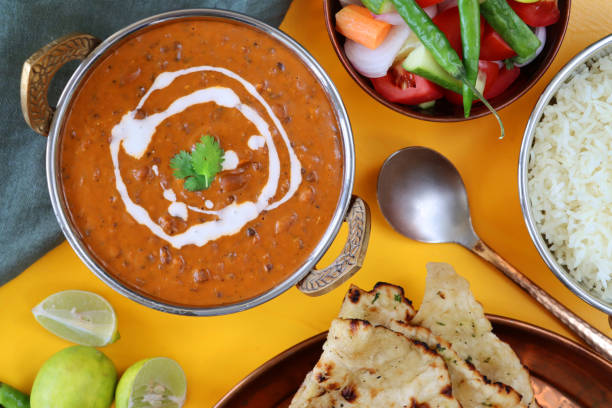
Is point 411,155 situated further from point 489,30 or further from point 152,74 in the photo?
point 152,74

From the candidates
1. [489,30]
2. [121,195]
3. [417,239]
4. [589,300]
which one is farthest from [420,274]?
[121,195]

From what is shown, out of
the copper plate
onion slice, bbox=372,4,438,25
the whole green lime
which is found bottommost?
the copper plate

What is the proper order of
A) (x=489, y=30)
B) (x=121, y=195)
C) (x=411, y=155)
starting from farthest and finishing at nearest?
(x=411, y=155) < (x=489, y=30) < (x=121, y=195)

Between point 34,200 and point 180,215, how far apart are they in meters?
0.58

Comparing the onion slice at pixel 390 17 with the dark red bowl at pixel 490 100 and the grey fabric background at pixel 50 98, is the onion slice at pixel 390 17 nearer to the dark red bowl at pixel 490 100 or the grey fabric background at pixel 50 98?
the dark red bowl at pixel 490 100

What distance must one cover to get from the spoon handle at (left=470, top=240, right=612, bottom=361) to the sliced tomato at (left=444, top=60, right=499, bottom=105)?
20.3 inches

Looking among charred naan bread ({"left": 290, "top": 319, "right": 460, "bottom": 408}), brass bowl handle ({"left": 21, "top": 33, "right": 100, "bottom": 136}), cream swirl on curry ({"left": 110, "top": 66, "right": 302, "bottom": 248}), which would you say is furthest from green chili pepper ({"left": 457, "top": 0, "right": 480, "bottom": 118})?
brass bowl handle ({"left": 21, "top": 33, "right": 100, "bottom": 136})

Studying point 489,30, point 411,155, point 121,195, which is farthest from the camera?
point 411,155

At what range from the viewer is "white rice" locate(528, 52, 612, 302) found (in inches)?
80.9

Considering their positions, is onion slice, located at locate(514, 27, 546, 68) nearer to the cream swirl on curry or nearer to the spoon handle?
the spoon handle

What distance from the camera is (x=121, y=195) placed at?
1873 mm

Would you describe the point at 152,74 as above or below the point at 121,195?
above

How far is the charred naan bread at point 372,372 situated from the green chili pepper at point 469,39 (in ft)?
2.54

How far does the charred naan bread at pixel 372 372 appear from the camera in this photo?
1794mm
